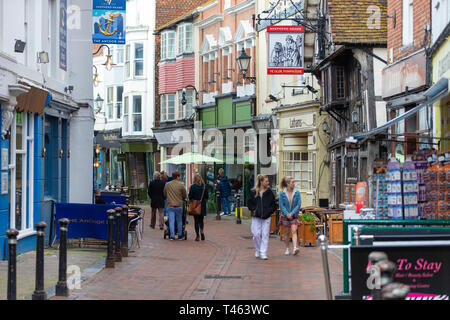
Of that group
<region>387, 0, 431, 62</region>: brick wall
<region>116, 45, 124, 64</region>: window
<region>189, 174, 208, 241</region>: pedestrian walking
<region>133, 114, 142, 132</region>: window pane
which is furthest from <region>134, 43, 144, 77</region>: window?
<region>387, 0, 431, 62</region>: brick wall

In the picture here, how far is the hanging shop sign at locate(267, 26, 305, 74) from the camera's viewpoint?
2627 centimetres

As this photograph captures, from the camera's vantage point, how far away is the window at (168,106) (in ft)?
156

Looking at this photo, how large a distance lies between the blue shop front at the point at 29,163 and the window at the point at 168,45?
2707 cm

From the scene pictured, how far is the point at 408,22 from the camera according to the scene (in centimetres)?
1848

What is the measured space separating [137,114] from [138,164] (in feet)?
14.2

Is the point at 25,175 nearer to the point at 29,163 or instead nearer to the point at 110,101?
the point at 29,163

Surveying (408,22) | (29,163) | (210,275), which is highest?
(408,22)

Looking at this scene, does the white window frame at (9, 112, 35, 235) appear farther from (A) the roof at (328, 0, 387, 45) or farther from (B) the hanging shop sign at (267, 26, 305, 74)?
(B) the hanging shop sign at (267, 26, 305, 74)

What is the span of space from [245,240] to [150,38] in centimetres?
2997

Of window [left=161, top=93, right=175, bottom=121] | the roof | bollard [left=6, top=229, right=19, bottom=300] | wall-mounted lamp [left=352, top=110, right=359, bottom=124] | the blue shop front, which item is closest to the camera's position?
bollard [left=6, top=229, right=19, bottom=300]

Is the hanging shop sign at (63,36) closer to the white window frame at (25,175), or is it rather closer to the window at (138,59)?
the white window frame at (25,175)

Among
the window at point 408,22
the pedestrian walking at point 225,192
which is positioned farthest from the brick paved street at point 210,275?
the pedestrian walking at point 225,192

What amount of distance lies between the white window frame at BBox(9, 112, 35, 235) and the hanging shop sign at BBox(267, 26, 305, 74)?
34.9 ft

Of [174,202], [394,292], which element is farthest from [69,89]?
[394,292]
